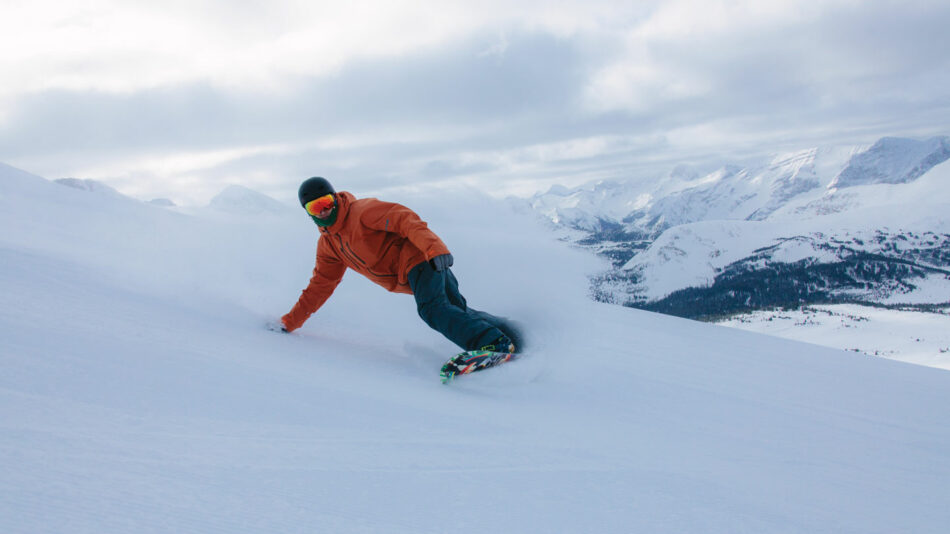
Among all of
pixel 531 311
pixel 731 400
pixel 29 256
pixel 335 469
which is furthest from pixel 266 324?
pixel 731 400

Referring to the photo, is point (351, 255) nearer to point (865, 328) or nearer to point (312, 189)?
point (312, 189)

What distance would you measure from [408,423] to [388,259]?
2.60m

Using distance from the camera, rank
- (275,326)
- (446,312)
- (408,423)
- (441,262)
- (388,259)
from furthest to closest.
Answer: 1. (388,259)
2. (275,326)
3. (446,312)
4. (441,262)
5. (408,423)

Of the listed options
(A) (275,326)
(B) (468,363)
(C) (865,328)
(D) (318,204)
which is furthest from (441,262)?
(C) (865,328)

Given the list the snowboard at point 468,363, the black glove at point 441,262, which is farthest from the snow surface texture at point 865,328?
the black glove at point 441,262

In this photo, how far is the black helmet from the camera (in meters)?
4.77

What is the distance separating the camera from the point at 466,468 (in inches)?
85.7

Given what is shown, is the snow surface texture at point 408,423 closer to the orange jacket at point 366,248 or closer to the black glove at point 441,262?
Result: the orange jacket at point 366,248

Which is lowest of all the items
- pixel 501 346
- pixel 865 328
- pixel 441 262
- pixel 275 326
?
pixel 501 346

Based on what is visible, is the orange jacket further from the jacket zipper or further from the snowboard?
the snowboard

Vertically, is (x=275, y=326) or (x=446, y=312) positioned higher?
(x=446, y=312)

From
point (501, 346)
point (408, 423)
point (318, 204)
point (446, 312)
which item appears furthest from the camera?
point (318, 204)

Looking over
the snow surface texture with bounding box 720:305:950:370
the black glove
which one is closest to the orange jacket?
the black glove

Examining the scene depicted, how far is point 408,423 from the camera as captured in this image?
2.68 m
